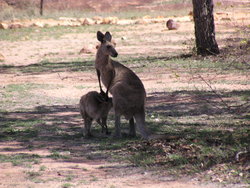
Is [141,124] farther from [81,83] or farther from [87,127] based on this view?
[81,83]

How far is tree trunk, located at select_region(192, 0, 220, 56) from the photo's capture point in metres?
17.0

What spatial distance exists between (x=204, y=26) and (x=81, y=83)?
521 centimetres

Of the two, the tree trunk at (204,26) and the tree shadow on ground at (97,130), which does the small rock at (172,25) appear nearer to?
the tree trunk at (204,26)

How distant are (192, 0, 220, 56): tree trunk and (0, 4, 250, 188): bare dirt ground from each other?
2.00m

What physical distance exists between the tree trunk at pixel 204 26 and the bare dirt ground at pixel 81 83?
1996mm

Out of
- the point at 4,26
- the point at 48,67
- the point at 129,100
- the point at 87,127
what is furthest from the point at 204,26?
the point at 4,26

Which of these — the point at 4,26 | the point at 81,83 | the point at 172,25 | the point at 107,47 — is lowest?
the point at 81,83

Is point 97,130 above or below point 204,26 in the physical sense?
below

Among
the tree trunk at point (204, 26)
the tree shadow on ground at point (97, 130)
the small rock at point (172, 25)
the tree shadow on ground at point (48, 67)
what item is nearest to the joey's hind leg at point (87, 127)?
the tree shadow on ground at point (97, 130)

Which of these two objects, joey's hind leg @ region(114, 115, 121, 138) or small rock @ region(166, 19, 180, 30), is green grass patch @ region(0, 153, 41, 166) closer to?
joey's hind leg @ region(114, 115, 121, 138)

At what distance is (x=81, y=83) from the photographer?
1355 cm

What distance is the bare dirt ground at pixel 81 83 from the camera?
18.2ft

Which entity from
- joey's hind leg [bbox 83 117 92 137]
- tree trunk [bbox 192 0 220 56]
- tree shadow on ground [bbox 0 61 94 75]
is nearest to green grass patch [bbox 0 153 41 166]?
joey's hind leg [bbox 83 117 92 137]

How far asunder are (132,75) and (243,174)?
9.32 feet
